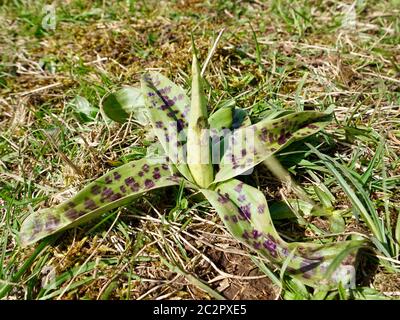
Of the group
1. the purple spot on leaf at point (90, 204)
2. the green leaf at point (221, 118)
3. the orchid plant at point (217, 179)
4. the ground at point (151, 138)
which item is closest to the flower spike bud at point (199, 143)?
the orchid plant at point (217, 179)

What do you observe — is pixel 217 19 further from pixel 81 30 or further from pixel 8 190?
pixel 8 190

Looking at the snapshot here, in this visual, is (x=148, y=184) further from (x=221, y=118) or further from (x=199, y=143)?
(x=221, y=118)

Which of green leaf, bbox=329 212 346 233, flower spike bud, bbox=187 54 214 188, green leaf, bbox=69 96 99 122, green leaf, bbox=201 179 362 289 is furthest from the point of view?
green leaf, bbox=69 96 99 122

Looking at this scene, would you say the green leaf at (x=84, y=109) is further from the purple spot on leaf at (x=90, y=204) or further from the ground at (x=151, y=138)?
the purple spot on leaf at (x=90, y=204)

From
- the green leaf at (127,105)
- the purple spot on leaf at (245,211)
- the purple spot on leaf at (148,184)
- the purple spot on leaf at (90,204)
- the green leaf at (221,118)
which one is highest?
the green leaf at (221,118)

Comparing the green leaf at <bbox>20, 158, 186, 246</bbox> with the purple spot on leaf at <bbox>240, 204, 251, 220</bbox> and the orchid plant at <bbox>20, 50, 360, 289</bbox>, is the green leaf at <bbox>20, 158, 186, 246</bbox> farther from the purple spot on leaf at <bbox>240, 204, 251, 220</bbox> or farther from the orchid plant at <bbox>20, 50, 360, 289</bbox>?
the purple spot on leaf at <bbox>240, 204, 251, 220</bbox>

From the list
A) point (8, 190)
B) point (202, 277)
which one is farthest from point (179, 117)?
point (8, 190)

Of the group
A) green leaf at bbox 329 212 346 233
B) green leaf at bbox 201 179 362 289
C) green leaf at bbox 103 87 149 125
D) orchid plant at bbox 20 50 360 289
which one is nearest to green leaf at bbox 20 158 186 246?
orchid plant at bbox 20 50 360 289
